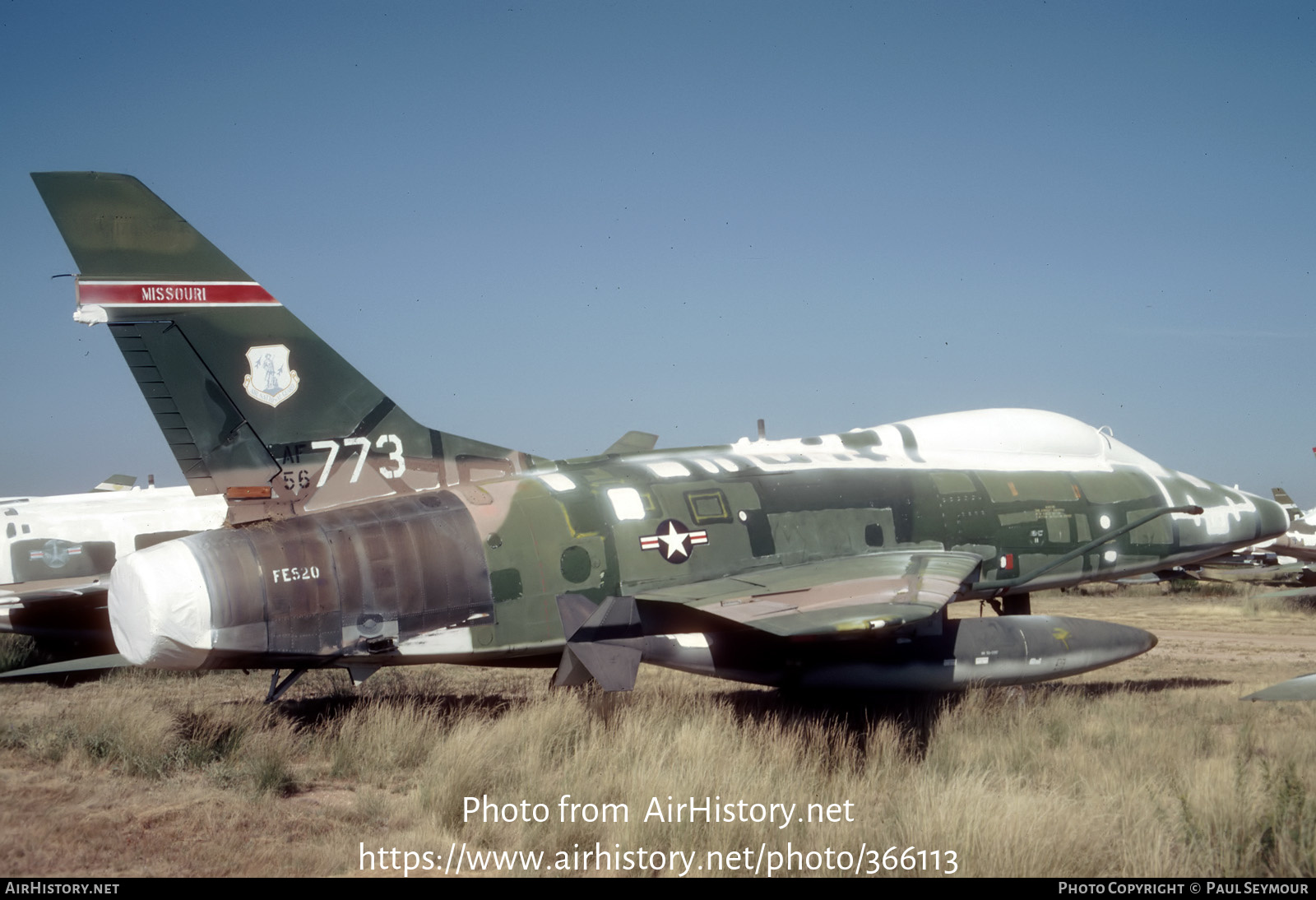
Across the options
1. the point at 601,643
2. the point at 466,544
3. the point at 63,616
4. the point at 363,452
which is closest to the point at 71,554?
the point at 63,616

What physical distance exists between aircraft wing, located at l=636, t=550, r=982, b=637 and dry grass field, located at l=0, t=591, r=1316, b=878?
119 cm

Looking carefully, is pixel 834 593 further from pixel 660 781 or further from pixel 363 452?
pixel 363 452

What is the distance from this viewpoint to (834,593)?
996 centimetres

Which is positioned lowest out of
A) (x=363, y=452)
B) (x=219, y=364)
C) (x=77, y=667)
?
(x=77, y=667)

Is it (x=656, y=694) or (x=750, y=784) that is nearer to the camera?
(x=750, y=784)

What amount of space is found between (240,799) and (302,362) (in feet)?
15.8

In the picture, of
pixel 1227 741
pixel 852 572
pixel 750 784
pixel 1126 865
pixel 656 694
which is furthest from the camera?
pixel 656 694

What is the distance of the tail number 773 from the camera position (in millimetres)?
10836

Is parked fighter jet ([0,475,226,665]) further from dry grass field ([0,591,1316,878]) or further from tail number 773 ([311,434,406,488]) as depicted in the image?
tail number 773 ([311,434,406,488])

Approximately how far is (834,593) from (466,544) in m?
3.71

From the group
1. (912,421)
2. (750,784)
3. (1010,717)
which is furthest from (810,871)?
(912,421)

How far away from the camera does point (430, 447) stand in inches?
446

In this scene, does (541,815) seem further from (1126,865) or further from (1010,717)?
(1010,717)

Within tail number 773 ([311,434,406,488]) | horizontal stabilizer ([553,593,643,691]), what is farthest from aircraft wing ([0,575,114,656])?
horizontal stabilizer ([553,593,643,691])
